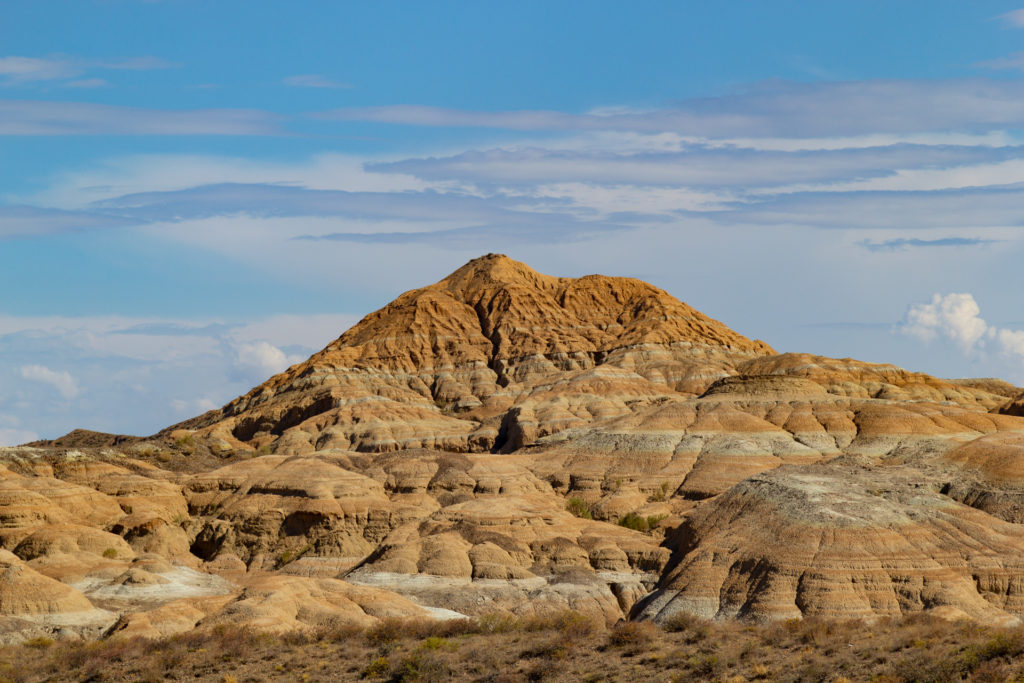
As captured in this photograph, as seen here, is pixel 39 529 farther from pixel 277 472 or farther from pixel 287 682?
pixel 287 682

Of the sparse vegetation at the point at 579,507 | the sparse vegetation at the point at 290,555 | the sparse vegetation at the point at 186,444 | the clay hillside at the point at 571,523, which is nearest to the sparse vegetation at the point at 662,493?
the clay hillside at the point at 571,523

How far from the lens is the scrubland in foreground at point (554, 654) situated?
159 feet

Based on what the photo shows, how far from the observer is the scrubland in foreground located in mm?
48531

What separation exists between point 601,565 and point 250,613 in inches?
1199

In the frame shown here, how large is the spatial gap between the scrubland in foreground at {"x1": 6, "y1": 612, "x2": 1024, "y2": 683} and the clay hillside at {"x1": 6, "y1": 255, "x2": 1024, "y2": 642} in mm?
4782

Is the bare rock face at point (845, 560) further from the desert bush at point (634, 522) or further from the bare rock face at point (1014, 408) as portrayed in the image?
the bare rock face at point (1014, 408)

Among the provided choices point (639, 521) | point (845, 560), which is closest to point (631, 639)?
point (845, 560)

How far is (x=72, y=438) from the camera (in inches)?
7323

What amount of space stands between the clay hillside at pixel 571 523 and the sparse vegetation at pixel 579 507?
11.7 inches

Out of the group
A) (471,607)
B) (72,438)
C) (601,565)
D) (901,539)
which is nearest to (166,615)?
(471,607)

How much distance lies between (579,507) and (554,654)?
6213cm

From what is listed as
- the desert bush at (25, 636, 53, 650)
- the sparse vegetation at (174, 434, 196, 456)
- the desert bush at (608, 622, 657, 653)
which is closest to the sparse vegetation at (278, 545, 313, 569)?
the desert bush at (25, 636, 53, 650)

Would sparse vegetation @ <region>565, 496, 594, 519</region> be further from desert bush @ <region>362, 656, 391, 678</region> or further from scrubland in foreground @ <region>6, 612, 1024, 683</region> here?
desert bush @ <region>362, 656, 391, 678</region>

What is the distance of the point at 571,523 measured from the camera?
96750 millimetres
